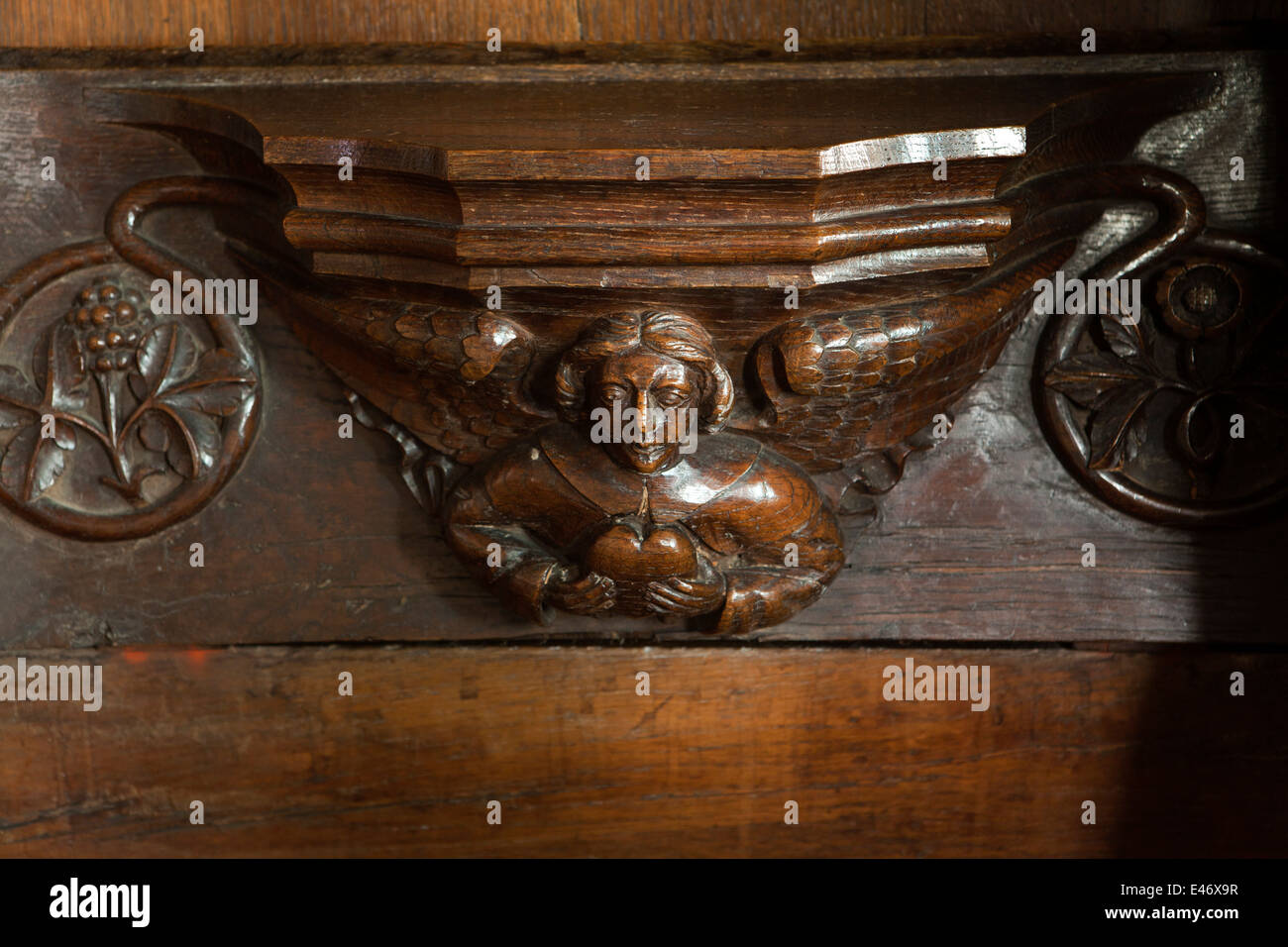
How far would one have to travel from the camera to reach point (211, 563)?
1281 mm

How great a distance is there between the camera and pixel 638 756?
51.6 inches

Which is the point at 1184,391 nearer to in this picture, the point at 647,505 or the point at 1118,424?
the point at 1118,424

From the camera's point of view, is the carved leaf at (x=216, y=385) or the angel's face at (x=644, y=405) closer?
the angel's face at (x=644, y=405)

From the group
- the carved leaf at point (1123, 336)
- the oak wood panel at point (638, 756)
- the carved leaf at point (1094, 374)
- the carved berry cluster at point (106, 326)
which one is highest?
the carved berry cluster at point (106, 326)

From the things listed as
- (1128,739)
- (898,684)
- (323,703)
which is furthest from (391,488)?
(1128,739)

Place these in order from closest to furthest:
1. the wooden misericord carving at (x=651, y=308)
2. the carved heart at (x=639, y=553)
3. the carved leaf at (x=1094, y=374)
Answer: the wooden misericord carving at (x=651, y=308) → the carved heart at (x=639, y=553) → the carved leaf at (x=1094, y=374)

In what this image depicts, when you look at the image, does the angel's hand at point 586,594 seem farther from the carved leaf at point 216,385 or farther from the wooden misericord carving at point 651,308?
the carved leaf at point 216,385

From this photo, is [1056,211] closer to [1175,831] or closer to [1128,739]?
[1128,739]

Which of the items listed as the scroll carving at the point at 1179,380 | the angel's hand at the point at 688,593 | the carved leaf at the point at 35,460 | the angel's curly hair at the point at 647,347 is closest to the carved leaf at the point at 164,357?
the carved leaf at the point at 35,460

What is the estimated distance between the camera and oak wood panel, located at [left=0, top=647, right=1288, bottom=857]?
4.23 feet

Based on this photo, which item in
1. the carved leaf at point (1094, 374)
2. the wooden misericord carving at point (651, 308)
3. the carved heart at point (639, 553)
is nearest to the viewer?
the wooden misericord carving at point (651, 308)

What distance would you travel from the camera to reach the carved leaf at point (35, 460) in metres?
1.25

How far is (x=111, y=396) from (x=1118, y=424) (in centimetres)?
108

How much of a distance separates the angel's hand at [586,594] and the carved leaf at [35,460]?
0.56 m
